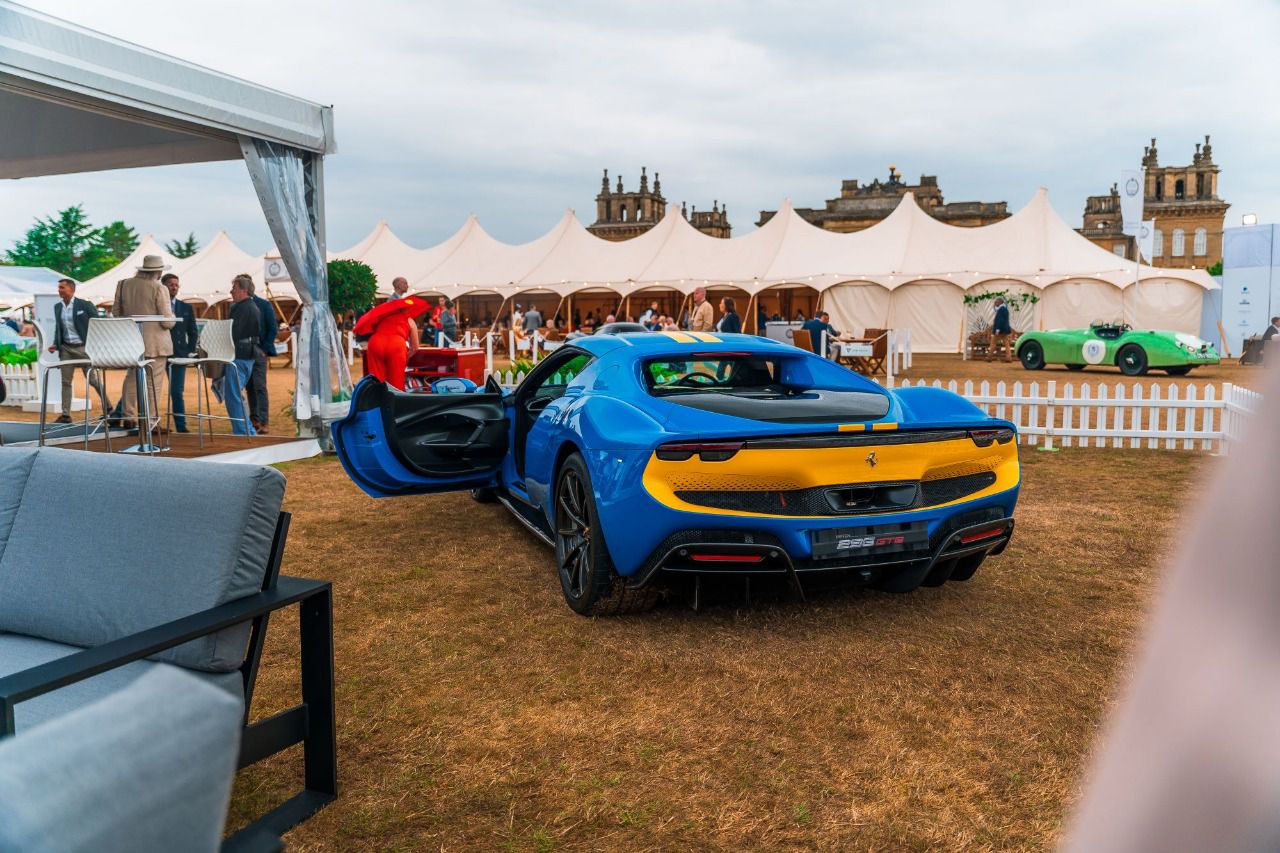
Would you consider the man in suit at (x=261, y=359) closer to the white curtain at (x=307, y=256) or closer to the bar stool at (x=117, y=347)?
the white curtain at (x=307, y=256)

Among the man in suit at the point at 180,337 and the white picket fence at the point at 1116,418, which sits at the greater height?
the man in suit at the point at 180,337

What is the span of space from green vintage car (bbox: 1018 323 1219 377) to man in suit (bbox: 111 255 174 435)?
1804 centimetres

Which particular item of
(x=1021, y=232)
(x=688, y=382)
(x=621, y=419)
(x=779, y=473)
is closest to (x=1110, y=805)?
(x=779, y=473)

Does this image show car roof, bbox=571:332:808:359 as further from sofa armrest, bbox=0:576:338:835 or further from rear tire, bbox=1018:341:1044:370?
rear tire, bbox=1018:341:1044:370

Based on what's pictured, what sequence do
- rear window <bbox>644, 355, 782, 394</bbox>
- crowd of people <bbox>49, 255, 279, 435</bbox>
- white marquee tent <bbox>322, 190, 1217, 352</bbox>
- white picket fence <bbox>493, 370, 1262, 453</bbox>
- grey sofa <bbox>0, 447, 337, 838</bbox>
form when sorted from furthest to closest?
1. white marquee tent <bbox>322, 190, 1217, 352</bbox>
2. white picket fence <bbox>493, 370, 1262, 453</bbox>
3. crowd of people <bbox>49, 255, 279, 435</bbox>
4. rear window <bbox>644, 355, 782, 394</bbox>
5. grey sofa <bbox>0, 447, 337, 838</bbox>

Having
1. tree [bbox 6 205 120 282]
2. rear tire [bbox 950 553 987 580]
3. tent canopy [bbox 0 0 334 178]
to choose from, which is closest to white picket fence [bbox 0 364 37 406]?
tent canopy [bbox 0 0 334 178]

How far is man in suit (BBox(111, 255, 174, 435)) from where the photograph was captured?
9.46m

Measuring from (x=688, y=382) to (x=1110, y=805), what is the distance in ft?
16.2

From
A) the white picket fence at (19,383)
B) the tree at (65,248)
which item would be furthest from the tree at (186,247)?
the white picket fence at (19,383)

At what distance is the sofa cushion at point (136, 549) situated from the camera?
2699 millimetres

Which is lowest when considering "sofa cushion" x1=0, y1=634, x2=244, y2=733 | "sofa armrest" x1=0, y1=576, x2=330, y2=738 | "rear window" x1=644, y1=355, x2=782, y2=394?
"sofa cushion" x1=0, y1=634, x2=244, y2=733

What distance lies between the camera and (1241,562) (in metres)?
0.42

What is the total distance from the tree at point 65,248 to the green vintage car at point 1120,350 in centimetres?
6921

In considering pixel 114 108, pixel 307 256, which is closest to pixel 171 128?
pixel 114 108
